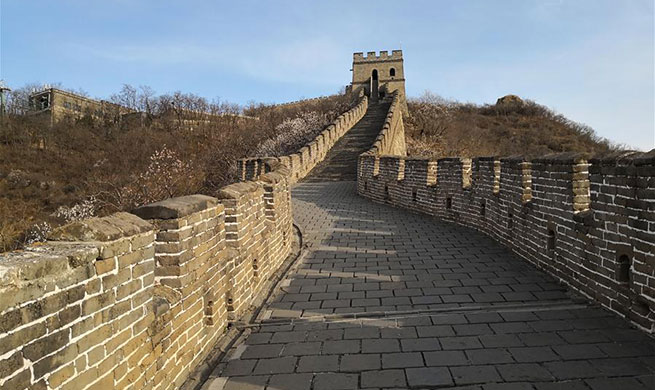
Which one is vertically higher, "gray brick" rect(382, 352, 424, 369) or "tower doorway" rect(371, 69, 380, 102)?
"tower doorway" rect(371, 69, 380, 102)

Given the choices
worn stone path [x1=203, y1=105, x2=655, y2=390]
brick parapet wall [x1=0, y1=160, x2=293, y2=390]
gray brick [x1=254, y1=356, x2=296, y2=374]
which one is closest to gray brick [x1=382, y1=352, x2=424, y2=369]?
worn stone path [x1=203, y1=105, x2=655, y2=390]

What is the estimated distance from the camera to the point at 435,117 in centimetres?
3728

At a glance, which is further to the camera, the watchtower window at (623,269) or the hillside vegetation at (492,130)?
the hillside vegetation at (492,130)

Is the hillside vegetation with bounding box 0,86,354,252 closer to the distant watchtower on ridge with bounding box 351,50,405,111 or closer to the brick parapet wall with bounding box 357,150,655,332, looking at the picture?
the distant watchtower on ridge with bounding box 351,50,405,111

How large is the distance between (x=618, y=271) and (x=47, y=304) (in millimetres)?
4721

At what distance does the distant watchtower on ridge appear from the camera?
43.7 m

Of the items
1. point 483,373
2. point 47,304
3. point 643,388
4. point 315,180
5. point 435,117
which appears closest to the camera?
point 47,304

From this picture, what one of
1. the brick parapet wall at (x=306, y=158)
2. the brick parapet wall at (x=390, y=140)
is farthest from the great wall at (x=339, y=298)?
the brick parapet wall at (x=390, y=140)

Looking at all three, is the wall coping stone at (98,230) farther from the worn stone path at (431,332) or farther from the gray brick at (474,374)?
the gray brick at (474,374)

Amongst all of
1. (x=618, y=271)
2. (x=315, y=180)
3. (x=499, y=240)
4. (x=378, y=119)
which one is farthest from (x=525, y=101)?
(x=618, y=271)

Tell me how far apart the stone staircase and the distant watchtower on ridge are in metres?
11.7

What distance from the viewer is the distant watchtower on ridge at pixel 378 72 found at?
4372 centimetres

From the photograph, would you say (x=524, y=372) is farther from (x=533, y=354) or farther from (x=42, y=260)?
(x=42, y=260)

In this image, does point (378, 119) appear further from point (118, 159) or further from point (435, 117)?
point (118, 159)
